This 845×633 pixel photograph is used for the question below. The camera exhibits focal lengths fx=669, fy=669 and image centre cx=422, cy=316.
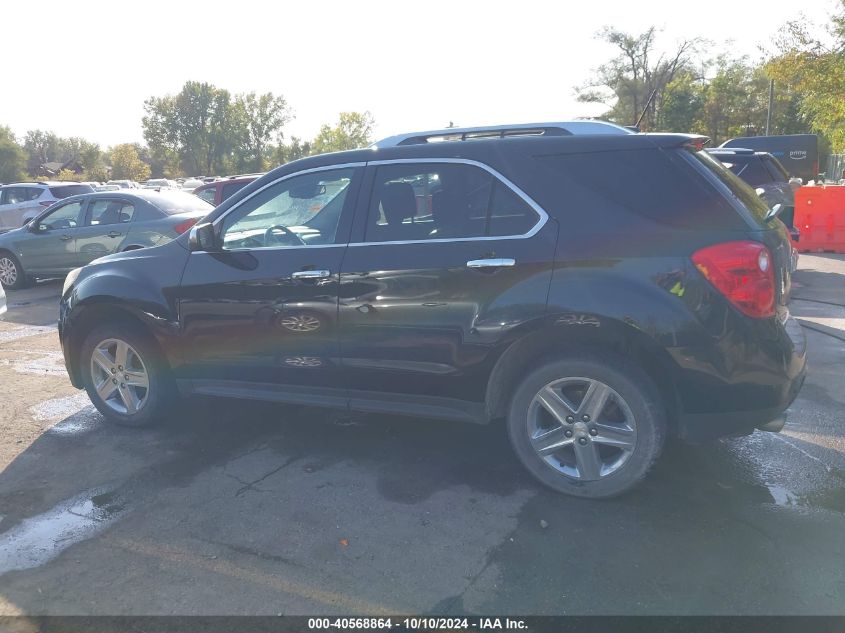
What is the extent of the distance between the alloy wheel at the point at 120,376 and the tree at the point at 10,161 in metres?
69.9

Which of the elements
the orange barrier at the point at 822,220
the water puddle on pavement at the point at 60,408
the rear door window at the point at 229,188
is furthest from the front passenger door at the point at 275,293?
the orange barrier at the point at 822,220

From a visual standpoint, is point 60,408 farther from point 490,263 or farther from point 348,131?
point 348,131

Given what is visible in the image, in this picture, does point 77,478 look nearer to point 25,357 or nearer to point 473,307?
point 473,307

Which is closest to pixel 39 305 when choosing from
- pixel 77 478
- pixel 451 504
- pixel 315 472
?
pixel 77 478

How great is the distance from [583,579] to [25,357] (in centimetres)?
654

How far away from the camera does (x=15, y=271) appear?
11781 mm

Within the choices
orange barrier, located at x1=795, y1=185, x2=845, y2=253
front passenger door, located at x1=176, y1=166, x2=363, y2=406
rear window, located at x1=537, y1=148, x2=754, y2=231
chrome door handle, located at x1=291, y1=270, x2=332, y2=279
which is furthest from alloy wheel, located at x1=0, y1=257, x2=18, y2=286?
orange barrier, located at x1=795, y1=185, x2=845, y2=253

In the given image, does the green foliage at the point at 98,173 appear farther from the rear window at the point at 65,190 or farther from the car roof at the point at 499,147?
the car roof at the point at 499,147

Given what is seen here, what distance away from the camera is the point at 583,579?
291 cm

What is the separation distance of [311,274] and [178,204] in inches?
286

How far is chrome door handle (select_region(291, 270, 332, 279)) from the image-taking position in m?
3.95

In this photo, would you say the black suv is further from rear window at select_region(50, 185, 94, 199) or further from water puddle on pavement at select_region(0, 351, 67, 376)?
rear window at select_region(50, 185, 94, 199)

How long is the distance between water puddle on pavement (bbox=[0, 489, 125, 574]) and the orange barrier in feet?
44.6

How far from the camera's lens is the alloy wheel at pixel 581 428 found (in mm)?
3465
